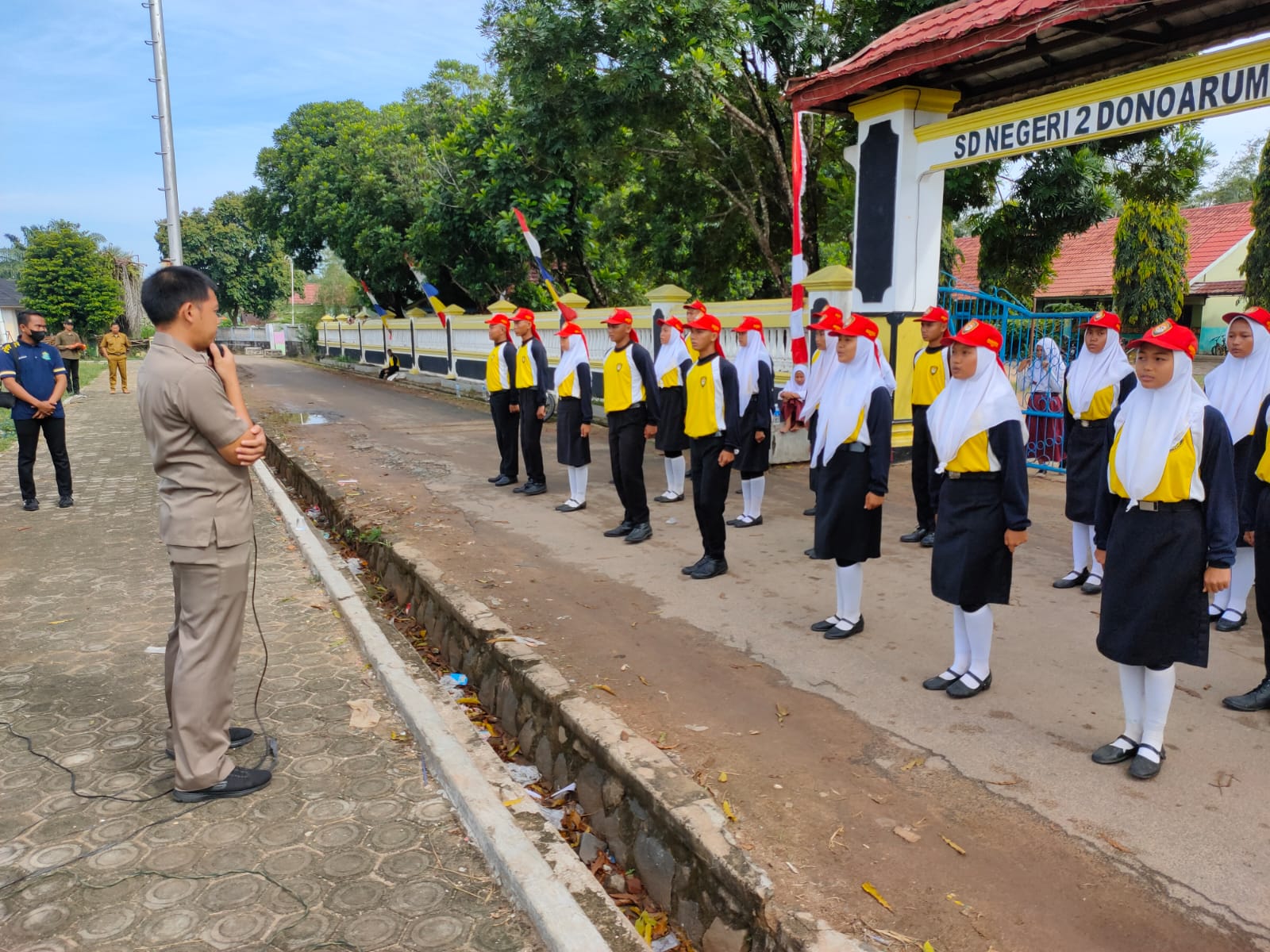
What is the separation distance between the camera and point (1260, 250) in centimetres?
1583

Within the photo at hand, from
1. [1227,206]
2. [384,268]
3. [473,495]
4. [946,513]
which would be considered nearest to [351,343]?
[384,268]

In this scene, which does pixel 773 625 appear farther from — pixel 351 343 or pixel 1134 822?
pixel 351 343

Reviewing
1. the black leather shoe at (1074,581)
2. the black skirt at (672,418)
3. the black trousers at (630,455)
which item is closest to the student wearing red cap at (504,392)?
the black skirt at (672,418)

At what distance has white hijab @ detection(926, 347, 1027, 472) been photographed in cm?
407

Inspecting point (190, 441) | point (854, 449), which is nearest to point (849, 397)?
point (854, 449)

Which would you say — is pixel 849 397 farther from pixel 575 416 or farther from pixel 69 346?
pixel 69 346

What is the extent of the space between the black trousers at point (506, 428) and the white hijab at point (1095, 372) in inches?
220

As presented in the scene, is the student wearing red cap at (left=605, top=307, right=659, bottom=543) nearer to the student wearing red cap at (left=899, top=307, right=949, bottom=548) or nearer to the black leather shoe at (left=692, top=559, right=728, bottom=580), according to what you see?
the black leather shoe at (left=692, top=559, right=728, bottom=580)

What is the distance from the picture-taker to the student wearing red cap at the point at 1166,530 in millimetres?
3404

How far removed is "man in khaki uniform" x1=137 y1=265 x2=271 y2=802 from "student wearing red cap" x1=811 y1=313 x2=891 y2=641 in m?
3.05

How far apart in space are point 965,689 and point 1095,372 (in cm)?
276

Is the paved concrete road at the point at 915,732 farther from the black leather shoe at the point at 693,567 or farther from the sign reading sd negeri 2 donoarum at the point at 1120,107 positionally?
the sign reading sd negeri 2 donoarum at the point at 1120,107

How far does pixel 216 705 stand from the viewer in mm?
3451

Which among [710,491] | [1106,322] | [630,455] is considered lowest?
[710,491]
